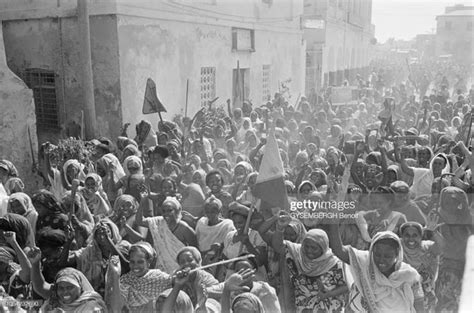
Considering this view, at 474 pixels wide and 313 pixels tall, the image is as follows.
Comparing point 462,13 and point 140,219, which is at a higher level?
point 462,13

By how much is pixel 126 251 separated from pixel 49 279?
1.83ft

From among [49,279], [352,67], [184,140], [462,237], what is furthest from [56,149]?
[352,67]

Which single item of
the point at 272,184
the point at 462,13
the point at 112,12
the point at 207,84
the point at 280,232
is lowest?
the point at 280,232

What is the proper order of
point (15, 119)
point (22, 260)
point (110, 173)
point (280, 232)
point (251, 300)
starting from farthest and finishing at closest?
1. point (15, 119)
2. point (110, 173)
3. point (280, 232)
4. point (22, 260)
5. point (251, 300)

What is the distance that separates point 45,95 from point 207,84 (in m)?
3.92

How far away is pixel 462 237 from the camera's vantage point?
4.11 metres

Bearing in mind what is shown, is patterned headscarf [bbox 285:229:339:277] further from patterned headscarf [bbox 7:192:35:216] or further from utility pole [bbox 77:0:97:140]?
utility pole [bbox 77:0:97:140]

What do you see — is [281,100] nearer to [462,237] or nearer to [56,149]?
[56,149]

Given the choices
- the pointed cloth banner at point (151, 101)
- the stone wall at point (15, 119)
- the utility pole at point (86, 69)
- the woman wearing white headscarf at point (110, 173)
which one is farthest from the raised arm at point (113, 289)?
the utility pole at point (86, 69)

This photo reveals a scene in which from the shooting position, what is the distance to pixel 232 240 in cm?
423

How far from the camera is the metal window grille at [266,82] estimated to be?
16797 mm

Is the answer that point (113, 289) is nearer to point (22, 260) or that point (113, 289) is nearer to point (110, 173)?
point (22, 260)

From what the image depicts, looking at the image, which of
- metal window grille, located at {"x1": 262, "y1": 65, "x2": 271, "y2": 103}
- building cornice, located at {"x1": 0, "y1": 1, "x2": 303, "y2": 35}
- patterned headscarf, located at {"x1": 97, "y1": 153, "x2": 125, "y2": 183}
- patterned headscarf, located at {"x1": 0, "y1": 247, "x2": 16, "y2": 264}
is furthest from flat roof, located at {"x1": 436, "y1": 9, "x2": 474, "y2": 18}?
patterned headscarf, located at {"x1": 0, "y1": 247, "x2": 16, "y2": 264}

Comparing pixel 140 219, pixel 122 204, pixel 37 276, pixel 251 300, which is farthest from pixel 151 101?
pixel 251 300
